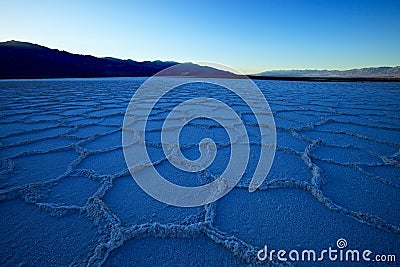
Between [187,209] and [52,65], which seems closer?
[187,209]

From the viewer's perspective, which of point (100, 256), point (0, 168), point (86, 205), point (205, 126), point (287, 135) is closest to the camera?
point (100, 256)

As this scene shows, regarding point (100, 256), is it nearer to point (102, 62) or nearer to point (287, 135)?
point (287, 135)

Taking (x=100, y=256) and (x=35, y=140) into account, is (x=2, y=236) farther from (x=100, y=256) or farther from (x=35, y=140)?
(x=35, y=140)

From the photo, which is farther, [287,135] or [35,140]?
[287,135]

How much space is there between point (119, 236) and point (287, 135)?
4.68ft

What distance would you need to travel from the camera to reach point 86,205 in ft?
2.58

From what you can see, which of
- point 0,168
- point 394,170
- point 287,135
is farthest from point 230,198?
point 0,168

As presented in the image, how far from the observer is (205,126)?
6.25ft

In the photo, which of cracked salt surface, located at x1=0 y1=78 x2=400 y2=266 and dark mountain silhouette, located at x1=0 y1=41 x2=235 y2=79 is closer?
cracked salt surface, located at x1=0 y1=78 x2=400 y2=266

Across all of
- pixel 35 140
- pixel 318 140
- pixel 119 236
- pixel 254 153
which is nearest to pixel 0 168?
pixel 35 140

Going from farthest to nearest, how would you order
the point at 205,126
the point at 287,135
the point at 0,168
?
the point at 205,126
the point at 287,135
the point at 0,168

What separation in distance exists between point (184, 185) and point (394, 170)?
1088 millimetres

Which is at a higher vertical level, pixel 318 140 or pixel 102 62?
pixel 102 62

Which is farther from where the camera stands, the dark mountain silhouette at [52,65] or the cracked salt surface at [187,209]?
the dark mountain silhouette at [52,65]
